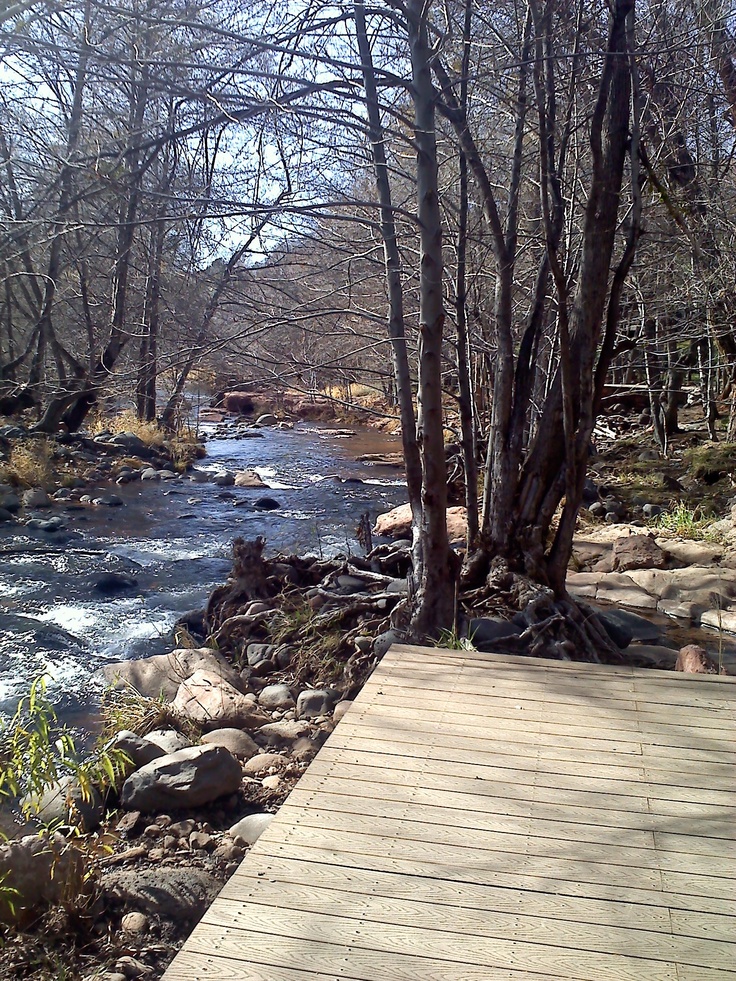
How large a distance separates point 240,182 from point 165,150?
47 cm

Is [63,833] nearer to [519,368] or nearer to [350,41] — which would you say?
[519,368]

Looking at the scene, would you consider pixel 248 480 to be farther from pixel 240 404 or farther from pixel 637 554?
pixel 240 404

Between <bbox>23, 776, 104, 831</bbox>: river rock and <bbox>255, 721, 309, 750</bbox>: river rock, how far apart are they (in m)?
1.10

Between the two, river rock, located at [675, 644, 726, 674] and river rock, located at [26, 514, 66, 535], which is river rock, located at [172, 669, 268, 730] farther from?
river rock, located at [26, 514, 66, 535]

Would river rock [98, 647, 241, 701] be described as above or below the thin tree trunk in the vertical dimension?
below

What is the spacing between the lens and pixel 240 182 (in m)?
4.51

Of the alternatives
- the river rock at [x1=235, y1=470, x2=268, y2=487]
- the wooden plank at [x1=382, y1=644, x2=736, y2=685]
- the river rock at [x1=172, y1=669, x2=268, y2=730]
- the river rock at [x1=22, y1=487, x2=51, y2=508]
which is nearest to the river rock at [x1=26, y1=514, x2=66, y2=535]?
the river rock at [x1=22, y1=487, x2=51, y2=508]

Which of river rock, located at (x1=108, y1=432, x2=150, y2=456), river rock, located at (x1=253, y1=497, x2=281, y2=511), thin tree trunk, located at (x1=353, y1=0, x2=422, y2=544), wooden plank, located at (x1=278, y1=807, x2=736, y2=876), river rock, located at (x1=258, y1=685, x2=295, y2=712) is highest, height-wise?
thin tree trunk, located at (x1=353, y1=0, x2=422, y2=544)

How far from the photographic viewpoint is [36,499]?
1258cm

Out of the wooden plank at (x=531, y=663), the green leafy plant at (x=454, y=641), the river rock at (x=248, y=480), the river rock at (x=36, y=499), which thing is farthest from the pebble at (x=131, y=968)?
the river rock at (x=248, y=480)

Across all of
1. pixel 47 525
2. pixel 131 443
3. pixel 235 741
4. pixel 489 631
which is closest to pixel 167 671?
Result: pixel 235 741

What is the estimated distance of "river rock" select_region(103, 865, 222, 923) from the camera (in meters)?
3.50

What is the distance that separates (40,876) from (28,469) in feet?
35.4

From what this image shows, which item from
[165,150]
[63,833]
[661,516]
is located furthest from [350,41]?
[661,516]
